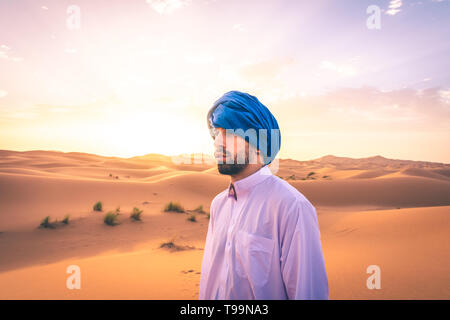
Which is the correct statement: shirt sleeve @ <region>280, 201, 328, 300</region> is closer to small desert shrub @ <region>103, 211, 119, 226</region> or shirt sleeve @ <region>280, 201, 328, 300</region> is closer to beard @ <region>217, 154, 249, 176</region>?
beard @ <region>217, 154, 249, 176</region>

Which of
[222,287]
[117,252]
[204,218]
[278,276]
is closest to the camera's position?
[278,276]

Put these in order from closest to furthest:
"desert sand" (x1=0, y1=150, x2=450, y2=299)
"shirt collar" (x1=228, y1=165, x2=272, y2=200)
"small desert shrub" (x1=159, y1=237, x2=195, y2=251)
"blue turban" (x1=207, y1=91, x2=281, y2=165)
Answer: "shirt collar" (x1=228, y1=165, x2=272, y2=200) → "blue turban" (x1=207, y1=91, x2=281, y2=165) → "desert sand" (x1=0, y1=150, x2=450, y2=299) → "small desert shrub" (x1=159, y1=237, x2=195, y2=251)

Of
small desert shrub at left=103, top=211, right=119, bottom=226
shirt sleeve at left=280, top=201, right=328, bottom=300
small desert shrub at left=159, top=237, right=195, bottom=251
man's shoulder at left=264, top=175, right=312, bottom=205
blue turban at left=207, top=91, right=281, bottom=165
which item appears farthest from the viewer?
small desert shrub at left=103, top=211, right=119, bottom=226

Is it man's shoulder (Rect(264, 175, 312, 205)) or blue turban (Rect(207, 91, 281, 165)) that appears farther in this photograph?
blue turban (Rect(207, 91, 281, 165))

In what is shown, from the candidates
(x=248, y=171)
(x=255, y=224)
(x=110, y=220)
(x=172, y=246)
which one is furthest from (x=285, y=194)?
(x=110, y=220)

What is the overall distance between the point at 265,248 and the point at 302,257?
0.88ft

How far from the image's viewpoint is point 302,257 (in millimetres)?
1508

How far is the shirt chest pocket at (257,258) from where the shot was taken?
1675mm

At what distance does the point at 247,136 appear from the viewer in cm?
209

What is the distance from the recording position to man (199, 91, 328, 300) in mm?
1556

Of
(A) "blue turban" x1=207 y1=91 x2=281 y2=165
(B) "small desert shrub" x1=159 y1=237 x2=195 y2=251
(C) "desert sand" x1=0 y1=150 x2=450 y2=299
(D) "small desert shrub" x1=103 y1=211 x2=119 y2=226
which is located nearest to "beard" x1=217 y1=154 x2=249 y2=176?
(A) "blue turban" x1=207 y1=91 x2=281 y2=165
